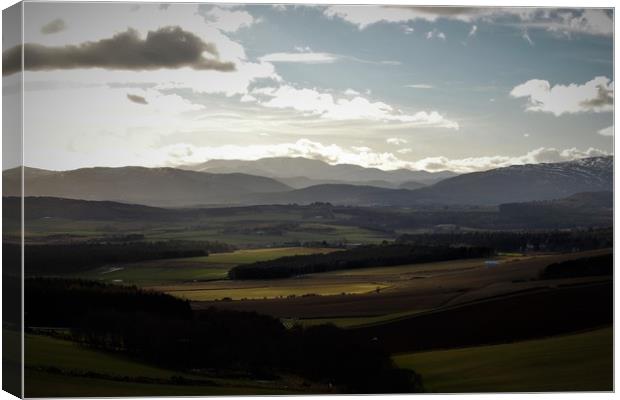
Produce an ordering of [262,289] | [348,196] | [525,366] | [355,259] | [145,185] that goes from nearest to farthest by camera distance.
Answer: [145,185] → [262,289] → [355,259] → [525,366] → [348,196]

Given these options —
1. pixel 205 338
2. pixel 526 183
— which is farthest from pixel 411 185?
pixel 205 338

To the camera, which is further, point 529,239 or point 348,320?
point 529,239

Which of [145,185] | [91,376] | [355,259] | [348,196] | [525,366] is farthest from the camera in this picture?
[348,196]

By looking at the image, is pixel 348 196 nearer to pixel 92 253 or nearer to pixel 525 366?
pixel 525 366

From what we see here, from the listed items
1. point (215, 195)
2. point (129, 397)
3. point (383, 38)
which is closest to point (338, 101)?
point (383, 38)

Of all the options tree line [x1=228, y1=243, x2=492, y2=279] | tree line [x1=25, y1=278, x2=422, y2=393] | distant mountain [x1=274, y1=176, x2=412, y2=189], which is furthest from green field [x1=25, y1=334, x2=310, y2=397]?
distant mountain [x1=274, y1=176, x2=412, y2=189]
